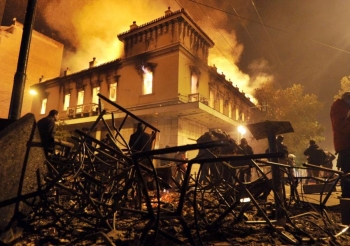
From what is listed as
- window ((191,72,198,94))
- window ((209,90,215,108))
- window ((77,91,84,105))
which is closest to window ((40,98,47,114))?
window ((77,91,84,105))

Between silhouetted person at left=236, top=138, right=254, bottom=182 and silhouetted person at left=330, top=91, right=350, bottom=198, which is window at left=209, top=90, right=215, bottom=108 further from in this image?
silhouetted person at left=330, top=91, right=350, bottom=198

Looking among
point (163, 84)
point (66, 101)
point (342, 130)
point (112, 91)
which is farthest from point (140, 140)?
point (66, 101)

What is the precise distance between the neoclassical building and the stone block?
13799mm

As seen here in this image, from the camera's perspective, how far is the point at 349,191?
4.10 meters

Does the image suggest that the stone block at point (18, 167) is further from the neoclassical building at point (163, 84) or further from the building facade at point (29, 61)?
the building facade at point (29, 61)

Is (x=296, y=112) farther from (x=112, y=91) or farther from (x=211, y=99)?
(x=112, y=91)

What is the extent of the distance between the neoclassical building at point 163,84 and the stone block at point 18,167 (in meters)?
13.8

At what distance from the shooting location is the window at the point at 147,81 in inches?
763

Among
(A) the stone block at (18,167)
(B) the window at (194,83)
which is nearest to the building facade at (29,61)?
(B) the window at (194,83)

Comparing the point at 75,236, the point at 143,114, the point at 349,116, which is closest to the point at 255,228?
the point at 75,236

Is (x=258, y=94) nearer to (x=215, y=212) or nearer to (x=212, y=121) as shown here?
(x=212, y=121)

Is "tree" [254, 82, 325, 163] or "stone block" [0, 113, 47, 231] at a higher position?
"tree" [254, 82, 325, 163]

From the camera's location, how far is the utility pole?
4.38 meters

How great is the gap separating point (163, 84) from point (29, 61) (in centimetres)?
2318
